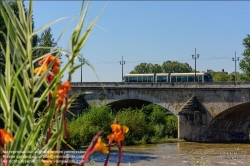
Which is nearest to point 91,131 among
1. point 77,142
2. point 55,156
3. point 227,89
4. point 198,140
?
point 77,142

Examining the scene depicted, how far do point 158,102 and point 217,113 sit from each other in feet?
11.9

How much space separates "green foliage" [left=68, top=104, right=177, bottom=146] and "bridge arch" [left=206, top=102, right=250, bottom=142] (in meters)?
2.27

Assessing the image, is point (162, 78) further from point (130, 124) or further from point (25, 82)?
point (25, 82)

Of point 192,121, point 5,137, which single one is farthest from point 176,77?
point 5,137

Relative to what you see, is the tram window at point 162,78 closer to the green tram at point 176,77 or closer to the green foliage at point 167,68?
the green tram at point 176,77

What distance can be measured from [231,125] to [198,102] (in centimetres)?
256

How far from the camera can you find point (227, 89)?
26109 mm

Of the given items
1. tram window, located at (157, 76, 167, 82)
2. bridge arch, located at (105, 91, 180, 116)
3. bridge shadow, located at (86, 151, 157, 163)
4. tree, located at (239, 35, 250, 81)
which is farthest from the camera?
tree, located at (239, 35, 250, 81)

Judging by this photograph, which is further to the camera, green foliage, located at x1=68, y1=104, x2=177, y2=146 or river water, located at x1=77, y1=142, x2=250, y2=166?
green foliage, located at x1=68, y1=104, x2=177, y2=146

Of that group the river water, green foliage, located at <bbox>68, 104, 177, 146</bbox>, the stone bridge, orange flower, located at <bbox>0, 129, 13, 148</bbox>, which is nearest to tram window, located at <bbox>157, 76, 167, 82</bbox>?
green foliage, located at <bbox>68, 104, 177, 146</bbox>

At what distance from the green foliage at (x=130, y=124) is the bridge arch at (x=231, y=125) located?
227cm

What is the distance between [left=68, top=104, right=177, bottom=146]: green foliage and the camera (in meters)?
21.3

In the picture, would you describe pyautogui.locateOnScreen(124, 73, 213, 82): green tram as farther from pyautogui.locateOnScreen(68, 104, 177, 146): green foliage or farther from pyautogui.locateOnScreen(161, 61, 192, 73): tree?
pyautogui.locateOnScreen(161, 61, 192, 73): tree

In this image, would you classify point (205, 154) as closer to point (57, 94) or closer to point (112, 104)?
point (112, 104)
